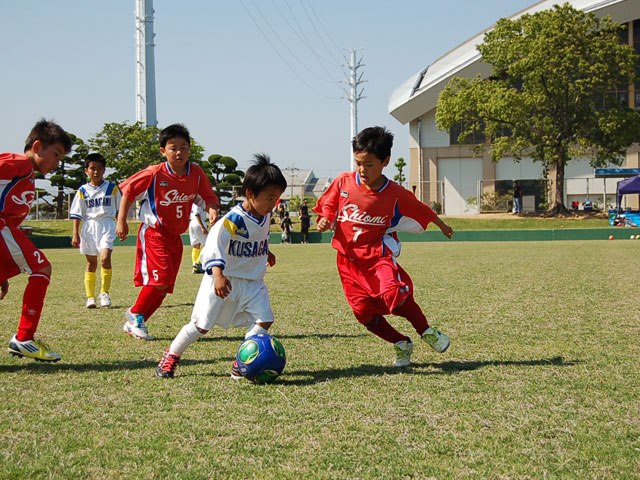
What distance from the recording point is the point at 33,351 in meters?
5.86

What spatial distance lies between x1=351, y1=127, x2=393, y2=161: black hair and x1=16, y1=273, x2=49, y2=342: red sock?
2.67 m

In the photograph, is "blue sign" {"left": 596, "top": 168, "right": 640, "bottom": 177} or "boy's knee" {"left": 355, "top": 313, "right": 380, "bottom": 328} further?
"blue sign" {"left": 596, "top": 168, "right": 640, "bottom": 177}

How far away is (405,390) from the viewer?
4.75 m

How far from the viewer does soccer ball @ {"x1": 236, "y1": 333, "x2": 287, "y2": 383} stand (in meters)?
5.02

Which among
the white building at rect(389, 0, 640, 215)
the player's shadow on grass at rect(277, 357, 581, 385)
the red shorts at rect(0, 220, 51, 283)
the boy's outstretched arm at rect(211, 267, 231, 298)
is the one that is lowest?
the player's shadow on grass at rect(277, 357, 581, 385)

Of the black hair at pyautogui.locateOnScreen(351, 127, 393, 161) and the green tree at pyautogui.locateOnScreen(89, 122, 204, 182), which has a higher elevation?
the green tree at pyautogui.locateOnScreen(89, 122, 204, 182)

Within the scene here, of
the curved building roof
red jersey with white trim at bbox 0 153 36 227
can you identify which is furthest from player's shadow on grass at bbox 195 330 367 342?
the curved building roof

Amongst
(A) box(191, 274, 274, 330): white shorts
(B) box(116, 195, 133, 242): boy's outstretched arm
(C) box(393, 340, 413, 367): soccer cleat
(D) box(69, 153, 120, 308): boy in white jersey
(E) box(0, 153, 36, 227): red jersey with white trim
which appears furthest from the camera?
(D) box(69, 153, 120, 308): boy in white jersey

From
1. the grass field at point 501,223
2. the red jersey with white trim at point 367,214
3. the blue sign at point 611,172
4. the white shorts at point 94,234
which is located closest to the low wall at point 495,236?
the grass field at point 501,223

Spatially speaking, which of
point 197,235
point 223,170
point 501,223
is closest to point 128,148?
point 223,170

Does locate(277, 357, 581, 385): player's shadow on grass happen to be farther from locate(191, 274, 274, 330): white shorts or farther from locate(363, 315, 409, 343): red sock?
locate(191, 274, 274, 330): white shorts

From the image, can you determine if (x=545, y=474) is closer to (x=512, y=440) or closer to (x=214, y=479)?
(x=512, y=440)

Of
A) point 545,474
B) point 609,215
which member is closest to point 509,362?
point 545,474

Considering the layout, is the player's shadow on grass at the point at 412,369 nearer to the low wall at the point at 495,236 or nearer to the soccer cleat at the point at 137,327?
the soccer cleat at the point at 137,327
